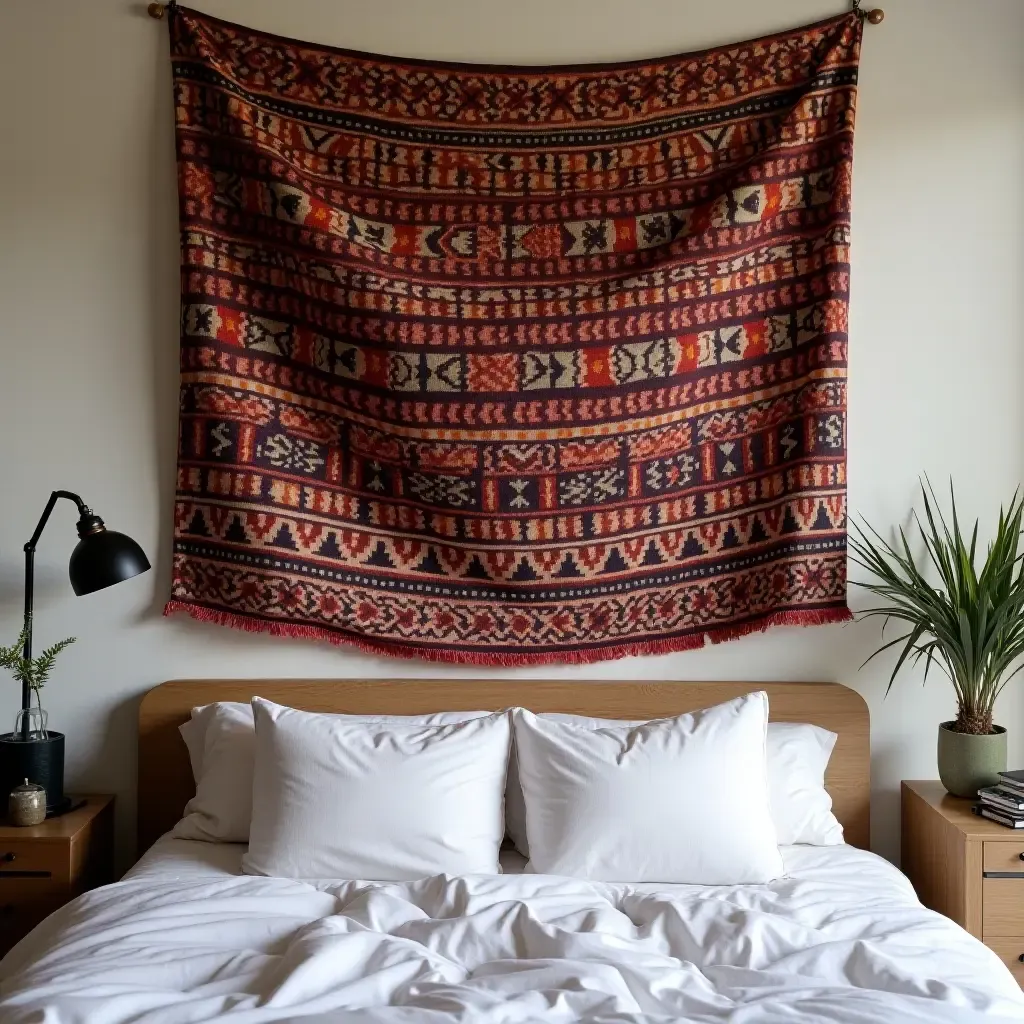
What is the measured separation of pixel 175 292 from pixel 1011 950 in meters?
2.61

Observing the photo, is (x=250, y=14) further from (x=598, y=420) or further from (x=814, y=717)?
(x=814, y=717)

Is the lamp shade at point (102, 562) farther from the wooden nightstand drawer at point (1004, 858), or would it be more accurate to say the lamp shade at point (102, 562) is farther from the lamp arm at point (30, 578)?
the wooden nightstand drawer at point (1004, 858)

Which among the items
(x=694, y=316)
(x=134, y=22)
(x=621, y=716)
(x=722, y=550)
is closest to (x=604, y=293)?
(x=694, y=316)

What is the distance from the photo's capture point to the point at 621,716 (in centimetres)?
279

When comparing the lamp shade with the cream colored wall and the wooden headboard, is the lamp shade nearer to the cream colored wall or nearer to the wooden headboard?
the cream colored wall

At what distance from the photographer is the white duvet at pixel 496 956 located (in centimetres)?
160

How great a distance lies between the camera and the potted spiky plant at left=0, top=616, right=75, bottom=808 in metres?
2.60

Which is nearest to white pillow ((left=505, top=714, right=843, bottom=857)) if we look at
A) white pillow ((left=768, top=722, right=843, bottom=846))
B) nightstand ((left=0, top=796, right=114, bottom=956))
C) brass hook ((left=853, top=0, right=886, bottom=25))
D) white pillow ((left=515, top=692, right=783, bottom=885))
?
white pillow ((left=768, top=722, right=843, bottom=846))

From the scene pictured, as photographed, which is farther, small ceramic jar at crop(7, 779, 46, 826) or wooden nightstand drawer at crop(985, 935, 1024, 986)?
small ceramic jar at crop(7, 779, 46, 826)

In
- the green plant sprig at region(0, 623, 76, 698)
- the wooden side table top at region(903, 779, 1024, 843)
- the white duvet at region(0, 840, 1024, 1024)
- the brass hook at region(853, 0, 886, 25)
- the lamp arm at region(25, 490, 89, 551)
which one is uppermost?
the brass hook at region(853, 0, 886, 25)

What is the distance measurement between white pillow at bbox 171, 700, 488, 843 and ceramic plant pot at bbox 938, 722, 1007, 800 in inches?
46.0

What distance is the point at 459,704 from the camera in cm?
280

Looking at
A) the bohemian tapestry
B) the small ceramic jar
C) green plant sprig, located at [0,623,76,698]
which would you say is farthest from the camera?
the bohemian tapestry

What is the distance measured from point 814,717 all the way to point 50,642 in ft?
6.70
